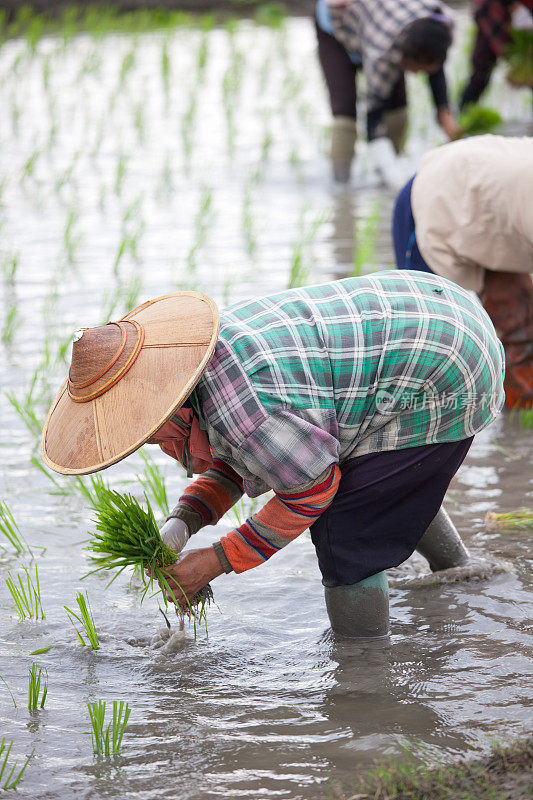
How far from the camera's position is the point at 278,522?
6.53ft

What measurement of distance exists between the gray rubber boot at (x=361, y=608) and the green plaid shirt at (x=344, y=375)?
0.99 feet

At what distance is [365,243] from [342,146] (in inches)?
66.6

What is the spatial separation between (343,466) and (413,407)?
186 millimetres

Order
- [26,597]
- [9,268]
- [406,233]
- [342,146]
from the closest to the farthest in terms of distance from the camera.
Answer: [26,597], [406,233], [9,268], [342,146]

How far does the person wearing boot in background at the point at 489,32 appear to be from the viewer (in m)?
6.86

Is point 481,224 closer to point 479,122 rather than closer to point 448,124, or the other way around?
point 448,124

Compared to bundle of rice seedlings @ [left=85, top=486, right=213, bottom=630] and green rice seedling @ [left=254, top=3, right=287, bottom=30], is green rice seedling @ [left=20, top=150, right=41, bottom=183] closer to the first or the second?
bundle of rice seedlings @ [left=85, top=486, right=213, bottom=630]

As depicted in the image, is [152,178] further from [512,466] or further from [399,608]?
[399,608]

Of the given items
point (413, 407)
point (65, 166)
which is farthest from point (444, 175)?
point (65, 166)

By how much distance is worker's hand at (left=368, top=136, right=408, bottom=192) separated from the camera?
225 inches

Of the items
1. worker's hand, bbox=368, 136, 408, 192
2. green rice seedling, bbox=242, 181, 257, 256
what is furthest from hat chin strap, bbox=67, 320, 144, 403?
worker's hand, bbox=368, 136, 408, 192

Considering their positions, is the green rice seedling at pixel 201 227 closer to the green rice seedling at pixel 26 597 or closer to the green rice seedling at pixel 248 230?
the green rice seedling at pixel 248 230

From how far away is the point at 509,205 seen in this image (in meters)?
2.94

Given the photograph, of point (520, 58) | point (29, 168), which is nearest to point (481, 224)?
point (29, 168)
